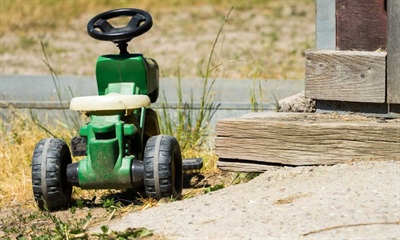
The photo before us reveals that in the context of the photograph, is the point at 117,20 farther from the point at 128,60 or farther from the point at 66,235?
the point at 66,235

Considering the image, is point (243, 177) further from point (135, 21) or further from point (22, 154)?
point (22, 154)

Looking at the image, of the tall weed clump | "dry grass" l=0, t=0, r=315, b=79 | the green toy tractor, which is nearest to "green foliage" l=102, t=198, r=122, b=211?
the green toy tractor

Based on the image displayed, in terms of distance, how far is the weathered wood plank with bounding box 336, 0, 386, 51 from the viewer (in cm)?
511

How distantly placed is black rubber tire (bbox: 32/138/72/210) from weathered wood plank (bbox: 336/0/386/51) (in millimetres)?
1655

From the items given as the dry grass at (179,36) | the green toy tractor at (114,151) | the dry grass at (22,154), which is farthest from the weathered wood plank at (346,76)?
the dry grass at (179,36)

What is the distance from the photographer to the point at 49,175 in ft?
15.8

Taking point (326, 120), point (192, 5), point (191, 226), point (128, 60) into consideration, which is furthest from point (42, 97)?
point (192, 5)

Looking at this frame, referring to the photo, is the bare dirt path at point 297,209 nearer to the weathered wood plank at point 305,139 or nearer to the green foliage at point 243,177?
the weathered wood plank at point 305,139

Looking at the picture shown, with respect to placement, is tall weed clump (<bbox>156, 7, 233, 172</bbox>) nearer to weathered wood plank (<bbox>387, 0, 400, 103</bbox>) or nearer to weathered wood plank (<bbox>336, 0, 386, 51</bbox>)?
weathered wood plank (<bbox>336, 0, 386, 51</bbox>)

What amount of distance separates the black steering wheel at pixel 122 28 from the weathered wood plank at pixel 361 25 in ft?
3.45

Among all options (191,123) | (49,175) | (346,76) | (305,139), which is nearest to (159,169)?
(49,175)

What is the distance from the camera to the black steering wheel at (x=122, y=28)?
507 centimetres

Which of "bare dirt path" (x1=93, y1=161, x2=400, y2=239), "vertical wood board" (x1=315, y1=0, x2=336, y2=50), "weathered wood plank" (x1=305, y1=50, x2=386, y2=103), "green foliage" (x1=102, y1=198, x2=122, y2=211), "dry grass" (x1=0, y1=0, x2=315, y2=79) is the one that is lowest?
"green foliage" (x1=102, y1=198, x2=122, y2=211)

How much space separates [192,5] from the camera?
13.6 metres
